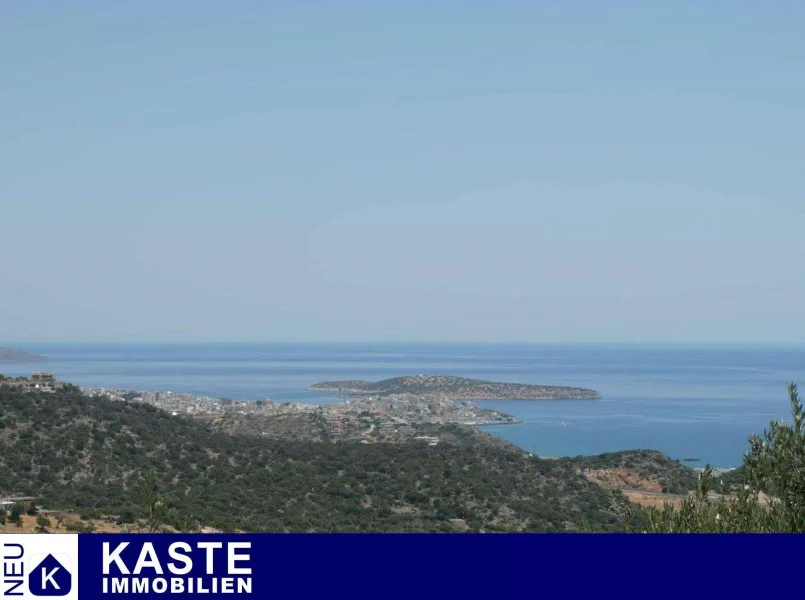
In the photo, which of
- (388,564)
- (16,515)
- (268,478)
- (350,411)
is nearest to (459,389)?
(350,411)

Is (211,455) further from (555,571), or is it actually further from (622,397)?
(622,397)

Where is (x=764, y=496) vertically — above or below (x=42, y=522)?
above

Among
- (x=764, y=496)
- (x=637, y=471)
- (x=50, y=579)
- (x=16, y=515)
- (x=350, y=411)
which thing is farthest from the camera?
(x=350, y=411)

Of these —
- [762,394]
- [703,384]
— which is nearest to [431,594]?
[762,394]

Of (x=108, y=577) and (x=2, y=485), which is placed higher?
(x=108, y=577)

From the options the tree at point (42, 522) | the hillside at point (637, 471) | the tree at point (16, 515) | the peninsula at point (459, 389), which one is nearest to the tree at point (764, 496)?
the tree at point (42, 522)

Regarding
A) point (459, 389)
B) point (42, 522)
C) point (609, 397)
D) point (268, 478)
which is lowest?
point (609, 397)

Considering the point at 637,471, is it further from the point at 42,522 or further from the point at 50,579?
the point at 50,579

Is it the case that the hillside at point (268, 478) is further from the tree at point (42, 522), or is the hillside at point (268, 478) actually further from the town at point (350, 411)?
the town at point (350, 411)
